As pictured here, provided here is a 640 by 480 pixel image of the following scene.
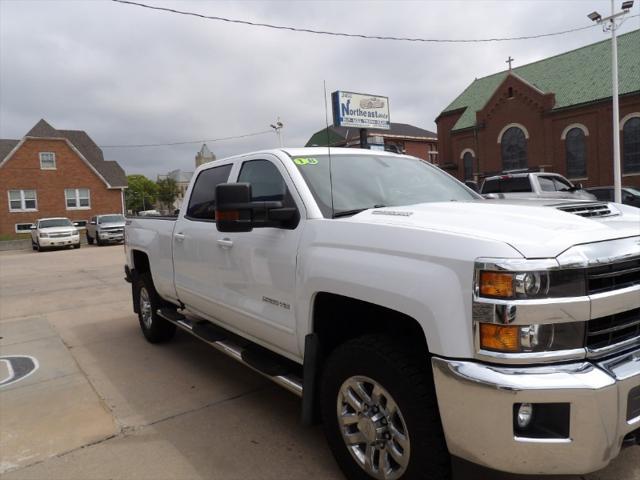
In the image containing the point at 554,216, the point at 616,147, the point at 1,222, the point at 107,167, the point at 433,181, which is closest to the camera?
the point at 554,216

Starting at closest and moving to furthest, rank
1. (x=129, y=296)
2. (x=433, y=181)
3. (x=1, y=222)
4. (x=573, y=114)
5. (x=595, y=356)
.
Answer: (x=595, y=356) → (x=433, y=181) → (x=129, y=296) → (x=573, y=114) → (x=1, y=222)

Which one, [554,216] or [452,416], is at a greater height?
[554,216]

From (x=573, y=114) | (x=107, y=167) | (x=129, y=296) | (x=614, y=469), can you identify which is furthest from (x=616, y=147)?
(x=107, y=167)

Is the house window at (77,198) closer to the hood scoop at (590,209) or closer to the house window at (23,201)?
the house window at (23,201)

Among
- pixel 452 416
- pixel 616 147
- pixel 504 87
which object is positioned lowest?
pixel 452 416

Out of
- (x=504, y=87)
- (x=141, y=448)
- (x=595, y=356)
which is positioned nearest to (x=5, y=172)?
(x=504, y=87)

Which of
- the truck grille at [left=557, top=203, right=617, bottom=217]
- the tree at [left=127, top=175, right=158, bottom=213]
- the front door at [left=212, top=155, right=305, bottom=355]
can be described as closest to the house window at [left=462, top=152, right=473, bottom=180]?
the front door at [left=212, top=155, right=305, bottom=355]

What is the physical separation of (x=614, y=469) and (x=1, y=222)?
41436 millimetres

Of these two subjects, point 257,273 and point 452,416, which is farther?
point 257,273

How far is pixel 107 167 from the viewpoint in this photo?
42375 millimetres

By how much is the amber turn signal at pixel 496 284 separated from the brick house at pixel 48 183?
135 feet

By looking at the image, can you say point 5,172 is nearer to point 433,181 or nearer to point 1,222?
point 1,222

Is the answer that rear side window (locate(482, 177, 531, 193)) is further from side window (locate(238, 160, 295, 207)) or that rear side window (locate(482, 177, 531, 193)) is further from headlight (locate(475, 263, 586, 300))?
headlight (locate(475, 263, 586, 300))

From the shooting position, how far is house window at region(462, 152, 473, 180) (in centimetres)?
4112
